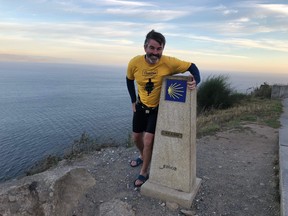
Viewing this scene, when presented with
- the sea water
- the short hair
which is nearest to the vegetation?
the sea water

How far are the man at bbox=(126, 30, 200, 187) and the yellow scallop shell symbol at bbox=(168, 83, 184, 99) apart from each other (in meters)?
0.13

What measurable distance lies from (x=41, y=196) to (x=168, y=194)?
5.23ft

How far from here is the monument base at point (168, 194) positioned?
407 cm

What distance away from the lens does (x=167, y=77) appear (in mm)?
4027

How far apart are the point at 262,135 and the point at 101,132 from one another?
19.6ft

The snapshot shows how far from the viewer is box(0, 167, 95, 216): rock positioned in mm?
3750

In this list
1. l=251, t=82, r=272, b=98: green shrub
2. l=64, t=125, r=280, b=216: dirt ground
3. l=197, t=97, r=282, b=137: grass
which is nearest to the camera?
l=64, t=125, r=280, b=216: dirt ground

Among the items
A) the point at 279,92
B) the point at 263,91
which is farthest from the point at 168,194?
the point at 263,91

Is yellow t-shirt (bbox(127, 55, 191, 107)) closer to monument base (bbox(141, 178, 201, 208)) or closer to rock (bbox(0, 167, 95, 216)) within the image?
monument base (bbox(141, 178, 201, 208))

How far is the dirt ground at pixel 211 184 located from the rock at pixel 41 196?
0.18 meters

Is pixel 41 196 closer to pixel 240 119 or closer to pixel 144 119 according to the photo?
pixel 144 119

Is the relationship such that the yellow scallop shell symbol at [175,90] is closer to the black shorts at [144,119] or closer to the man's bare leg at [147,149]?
the black shorts at [144,119]

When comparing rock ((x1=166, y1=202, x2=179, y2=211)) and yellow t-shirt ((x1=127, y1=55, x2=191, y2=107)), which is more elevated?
yellow t-shirt ((x1=127, y1=55, x2=191, y2=107))

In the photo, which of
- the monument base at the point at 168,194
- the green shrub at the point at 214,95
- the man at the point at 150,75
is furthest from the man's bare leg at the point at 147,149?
the green shrub at the point at 214,95
